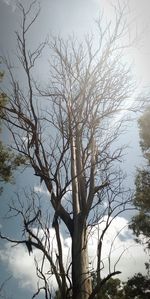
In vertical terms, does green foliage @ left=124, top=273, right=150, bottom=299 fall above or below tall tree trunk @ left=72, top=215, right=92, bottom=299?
above

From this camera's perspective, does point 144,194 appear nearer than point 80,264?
No

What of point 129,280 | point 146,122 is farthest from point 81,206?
point 129,280

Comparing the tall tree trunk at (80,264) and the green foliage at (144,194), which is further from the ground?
the green foliage at (144,194)

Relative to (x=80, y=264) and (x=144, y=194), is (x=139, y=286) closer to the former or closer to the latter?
(x=144, y=194)

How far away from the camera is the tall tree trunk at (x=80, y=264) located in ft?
10.6

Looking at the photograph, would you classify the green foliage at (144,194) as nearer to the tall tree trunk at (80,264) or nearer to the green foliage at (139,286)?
the green foliage at (139,286)

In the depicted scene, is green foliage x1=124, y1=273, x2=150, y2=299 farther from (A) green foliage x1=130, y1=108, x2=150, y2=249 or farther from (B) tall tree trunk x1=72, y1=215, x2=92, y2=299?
(B) tall tree trunk x1=72, y1=215, x2=92, y2=299

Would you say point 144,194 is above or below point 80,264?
above

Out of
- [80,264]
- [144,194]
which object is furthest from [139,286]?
[80,264]

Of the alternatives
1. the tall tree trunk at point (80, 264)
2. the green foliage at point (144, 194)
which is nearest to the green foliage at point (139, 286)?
the green foliage at point (144, 194)

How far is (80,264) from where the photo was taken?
338 cm

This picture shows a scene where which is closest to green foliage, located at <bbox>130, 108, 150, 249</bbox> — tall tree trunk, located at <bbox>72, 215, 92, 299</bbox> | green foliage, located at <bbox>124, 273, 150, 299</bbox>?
green foliage, located at <bbox>124, 273, 150, 299</bbox>

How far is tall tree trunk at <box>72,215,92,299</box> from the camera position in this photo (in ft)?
10.6

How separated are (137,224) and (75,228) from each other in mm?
9850
